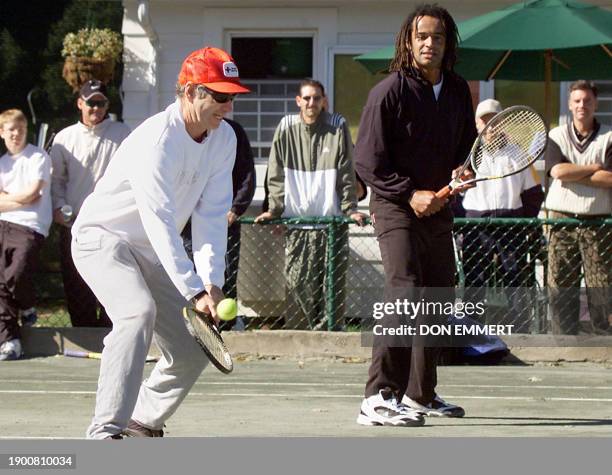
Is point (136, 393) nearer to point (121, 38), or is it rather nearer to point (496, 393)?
point (496, 393)

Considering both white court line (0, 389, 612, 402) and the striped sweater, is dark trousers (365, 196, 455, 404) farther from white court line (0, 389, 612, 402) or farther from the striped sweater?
the striped sweater

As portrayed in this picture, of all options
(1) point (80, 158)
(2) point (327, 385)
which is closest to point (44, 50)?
(1) point (80, 158)

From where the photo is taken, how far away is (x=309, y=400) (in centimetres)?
954

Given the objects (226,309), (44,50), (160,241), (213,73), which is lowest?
(226,309)

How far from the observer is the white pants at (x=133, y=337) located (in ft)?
22.0

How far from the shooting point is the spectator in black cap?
40.4ft

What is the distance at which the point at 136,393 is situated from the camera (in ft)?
22.2

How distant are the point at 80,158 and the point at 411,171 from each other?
4770 millimetres

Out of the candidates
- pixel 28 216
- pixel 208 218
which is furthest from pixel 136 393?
pixel 28 216

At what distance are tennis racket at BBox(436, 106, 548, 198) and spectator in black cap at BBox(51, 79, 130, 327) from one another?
461cm

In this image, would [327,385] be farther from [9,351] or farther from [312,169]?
[9,351]

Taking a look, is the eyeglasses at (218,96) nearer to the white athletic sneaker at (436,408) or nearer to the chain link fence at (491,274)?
the white athletic sneaker at (436,408)

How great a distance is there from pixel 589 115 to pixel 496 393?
2.81 meters

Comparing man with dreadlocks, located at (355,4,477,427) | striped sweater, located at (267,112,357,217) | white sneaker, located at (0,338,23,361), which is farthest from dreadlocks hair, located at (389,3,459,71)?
white sneaker, located at (0,338,23,361)
